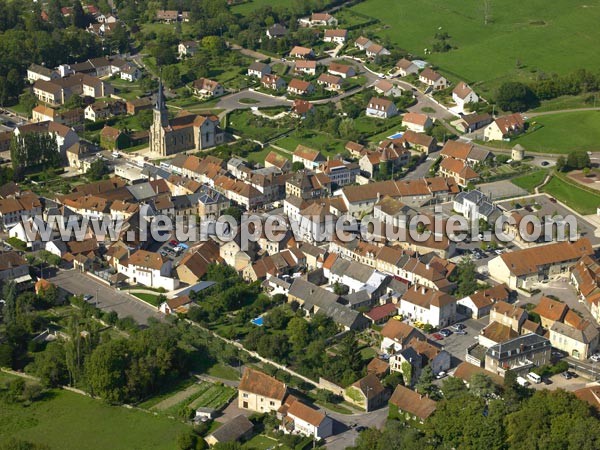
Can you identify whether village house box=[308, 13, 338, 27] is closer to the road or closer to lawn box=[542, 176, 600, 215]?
lawn box=[542, 176, 600, 215]

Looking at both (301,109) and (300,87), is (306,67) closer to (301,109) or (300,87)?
(300,87)

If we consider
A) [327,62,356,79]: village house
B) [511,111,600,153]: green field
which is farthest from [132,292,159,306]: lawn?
[327,62,356,79]: village house

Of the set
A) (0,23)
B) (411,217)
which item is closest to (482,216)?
(411,217)

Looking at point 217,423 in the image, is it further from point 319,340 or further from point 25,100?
point 25,100

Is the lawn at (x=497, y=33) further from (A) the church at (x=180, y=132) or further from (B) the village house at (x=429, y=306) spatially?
(B) the village house at (x=429, y=306)

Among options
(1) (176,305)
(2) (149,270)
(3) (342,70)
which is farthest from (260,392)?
(3) (342,70)

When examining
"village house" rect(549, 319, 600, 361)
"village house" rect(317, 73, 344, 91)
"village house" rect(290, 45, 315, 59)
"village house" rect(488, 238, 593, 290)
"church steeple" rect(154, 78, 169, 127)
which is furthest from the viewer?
"village house" rect(290, 45, 315, 59)
